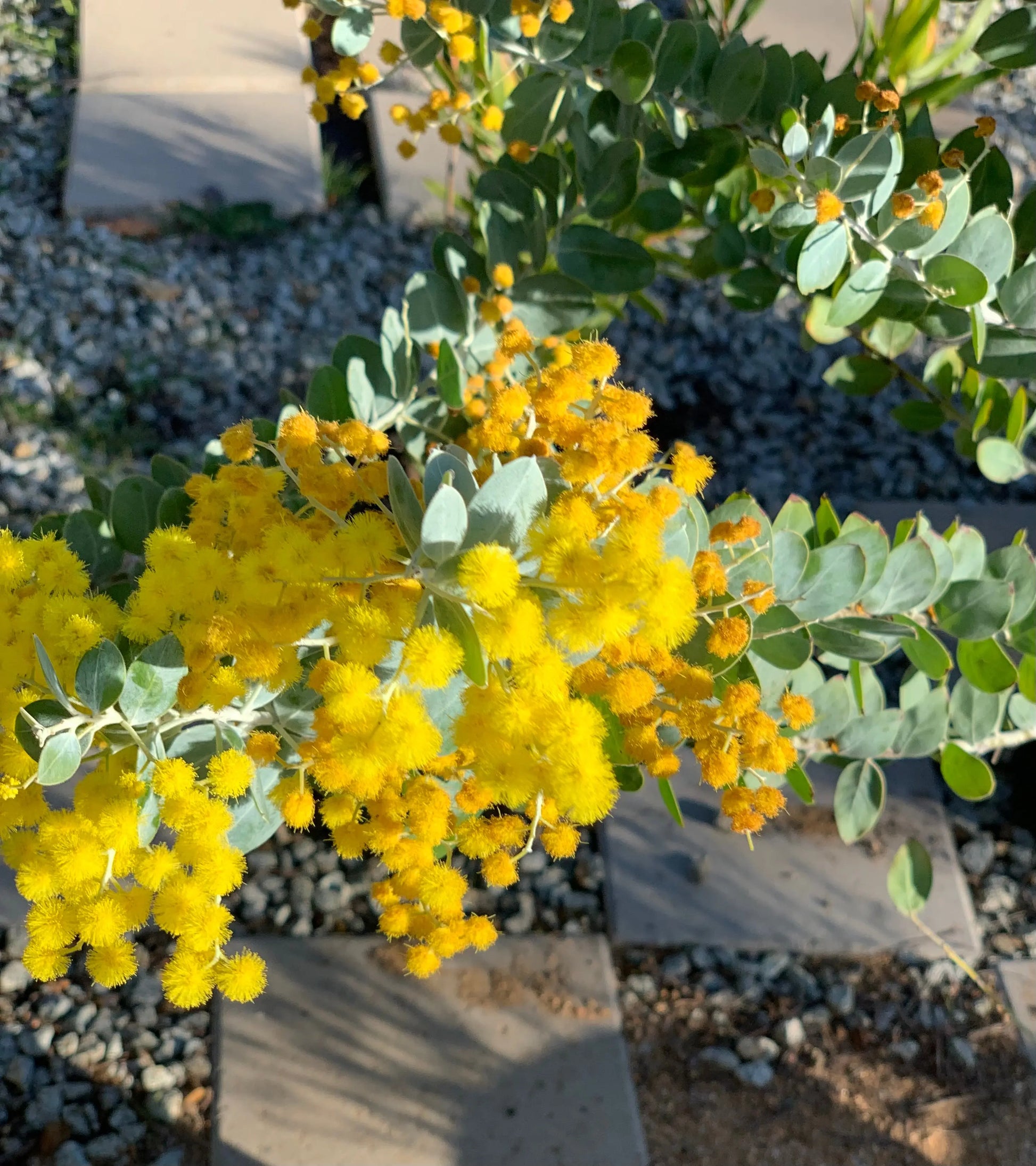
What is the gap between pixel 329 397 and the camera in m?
1.50

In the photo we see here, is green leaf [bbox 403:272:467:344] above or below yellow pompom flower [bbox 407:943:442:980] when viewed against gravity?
above

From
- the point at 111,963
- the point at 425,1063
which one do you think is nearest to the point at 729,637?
the point at 111,963

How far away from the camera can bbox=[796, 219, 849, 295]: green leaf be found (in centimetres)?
122

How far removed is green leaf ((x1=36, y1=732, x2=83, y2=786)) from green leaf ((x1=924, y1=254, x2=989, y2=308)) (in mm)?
1111

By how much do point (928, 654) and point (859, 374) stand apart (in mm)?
663

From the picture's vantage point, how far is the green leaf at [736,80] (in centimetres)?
140

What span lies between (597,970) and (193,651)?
1.27 meters

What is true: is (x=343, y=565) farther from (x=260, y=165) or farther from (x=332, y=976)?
(x=260, y=165)

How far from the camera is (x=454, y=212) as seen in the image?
318 centimetres

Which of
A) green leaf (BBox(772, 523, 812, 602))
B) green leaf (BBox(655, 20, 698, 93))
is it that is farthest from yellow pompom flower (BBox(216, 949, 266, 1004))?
green leaf (BBox(655, 20, 698, 93))

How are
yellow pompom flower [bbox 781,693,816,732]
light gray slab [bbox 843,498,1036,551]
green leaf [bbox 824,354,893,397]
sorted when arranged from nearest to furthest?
1. yellow pompom flower [bbox 781,693,816,732]
2. green leaf [bbox 824,354,893,397]
3. light gray slab [bbox 843,498,1036,551]

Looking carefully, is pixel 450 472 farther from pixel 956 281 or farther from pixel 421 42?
pixel 421 42

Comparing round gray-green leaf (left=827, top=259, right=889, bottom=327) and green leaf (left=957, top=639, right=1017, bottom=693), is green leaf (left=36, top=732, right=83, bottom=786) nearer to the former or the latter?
round gray-green leaf (left=827, top=259, right=889, bottom=327)

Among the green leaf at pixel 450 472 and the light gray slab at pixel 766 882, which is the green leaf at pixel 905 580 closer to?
the green leaf at pixel 450 472
